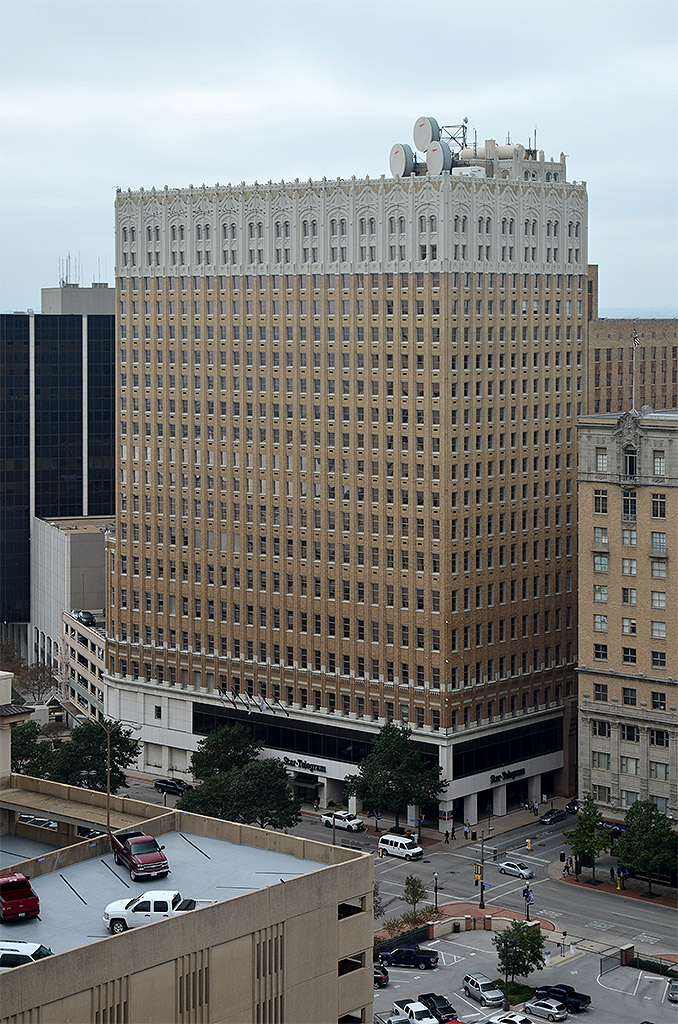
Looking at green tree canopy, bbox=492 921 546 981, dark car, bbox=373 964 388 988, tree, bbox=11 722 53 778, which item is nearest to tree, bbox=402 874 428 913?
dark car, bbox=373 964 388 988

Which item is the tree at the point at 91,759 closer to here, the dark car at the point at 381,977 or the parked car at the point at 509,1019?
the dark car at the point at 381,977

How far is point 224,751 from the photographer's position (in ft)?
571

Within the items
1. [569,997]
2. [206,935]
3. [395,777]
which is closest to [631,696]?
[395,777]

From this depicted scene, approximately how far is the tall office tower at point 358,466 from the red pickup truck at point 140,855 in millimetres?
93670

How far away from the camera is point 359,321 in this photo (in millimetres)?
171125

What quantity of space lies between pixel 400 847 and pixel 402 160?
69710 mm

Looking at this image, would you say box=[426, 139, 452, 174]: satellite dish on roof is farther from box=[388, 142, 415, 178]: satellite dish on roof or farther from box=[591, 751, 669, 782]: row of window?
box=[591, 751, 669, 782]: row of window

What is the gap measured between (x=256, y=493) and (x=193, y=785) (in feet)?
106

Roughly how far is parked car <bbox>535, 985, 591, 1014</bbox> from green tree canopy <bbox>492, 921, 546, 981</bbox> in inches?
84.0

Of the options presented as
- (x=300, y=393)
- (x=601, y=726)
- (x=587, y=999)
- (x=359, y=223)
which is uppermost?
(x=359, y=223)

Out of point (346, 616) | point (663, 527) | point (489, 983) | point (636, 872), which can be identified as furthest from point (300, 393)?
point (489, 983)

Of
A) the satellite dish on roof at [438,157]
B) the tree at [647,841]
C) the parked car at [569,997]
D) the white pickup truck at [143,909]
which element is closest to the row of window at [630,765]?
the tree at [647,841]

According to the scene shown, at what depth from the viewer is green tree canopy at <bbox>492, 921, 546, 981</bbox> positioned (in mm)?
125875

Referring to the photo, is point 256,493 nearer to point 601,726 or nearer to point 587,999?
point 601,726
